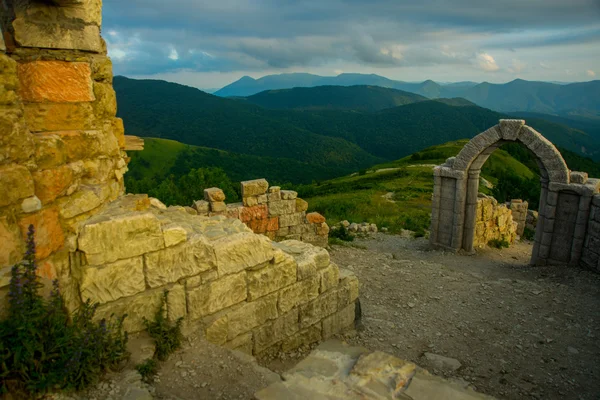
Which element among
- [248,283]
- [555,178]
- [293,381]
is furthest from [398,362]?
[555,178]

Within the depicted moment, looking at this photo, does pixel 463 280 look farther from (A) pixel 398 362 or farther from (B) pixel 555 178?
(A) pixel 398 362

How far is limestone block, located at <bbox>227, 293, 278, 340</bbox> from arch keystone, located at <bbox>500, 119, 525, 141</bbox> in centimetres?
963

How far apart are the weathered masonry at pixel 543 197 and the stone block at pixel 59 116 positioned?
443 inches

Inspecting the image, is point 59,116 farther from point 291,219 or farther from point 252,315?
point 291,219

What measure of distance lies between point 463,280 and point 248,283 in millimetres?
7348

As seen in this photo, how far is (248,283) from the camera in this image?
534 centimetres

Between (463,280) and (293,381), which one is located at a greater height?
(293,381)

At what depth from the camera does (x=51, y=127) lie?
4262mm

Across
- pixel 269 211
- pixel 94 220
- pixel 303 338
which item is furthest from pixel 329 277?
pixel 269 211

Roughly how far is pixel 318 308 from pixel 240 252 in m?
1.78

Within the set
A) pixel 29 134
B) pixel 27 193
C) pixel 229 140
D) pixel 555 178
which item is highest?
pixel 29 134

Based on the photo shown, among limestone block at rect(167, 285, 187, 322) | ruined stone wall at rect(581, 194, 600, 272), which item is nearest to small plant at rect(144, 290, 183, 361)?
limestone block at rect(167, 285, 187, 322)

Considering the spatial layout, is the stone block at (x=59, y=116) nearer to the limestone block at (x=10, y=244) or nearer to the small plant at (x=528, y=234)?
the limestone block at (x=10, y=244)

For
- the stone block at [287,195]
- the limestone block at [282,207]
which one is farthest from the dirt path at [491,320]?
the stone block at [287,195]
